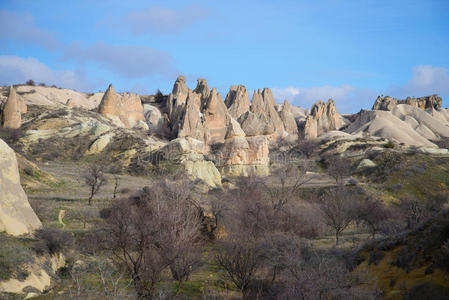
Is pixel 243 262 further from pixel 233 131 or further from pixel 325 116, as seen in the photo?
pixel 325 116

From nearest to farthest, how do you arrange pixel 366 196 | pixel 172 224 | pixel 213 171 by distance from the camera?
pixel 172 224 < pixel 366 196 < pixel 213 171

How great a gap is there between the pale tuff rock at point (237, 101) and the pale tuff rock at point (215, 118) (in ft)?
31.6

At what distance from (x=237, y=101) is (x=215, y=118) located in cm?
1457

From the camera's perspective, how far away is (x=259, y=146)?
4797 cm

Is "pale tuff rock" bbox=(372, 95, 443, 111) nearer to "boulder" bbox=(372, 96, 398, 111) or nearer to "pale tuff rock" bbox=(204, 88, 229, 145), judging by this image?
"boulder" bbox=(372, 96, 398, 111)

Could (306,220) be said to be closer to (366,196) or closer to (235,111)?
(366,196)

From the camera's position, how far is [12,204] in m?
13.6

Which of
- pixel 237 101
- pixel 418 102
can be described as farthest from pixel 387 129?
pixel 418 102

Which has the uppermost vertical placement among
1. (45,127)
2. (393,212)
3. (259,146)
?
(45,127)

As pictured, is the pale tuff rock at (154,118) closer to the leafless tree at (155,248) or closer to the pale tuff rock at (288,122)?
the pale tuff rock at (288,122)

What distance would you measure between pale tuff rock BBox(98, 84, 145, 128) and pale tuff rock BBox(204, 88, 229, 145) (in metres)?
12.9

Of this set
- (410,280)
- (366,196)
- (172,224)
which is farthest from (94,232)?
(366,196)

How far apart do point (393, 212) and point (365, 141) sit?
38.4 m

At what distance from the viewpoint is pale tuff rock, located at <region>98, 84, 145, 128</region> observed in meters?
62.0
